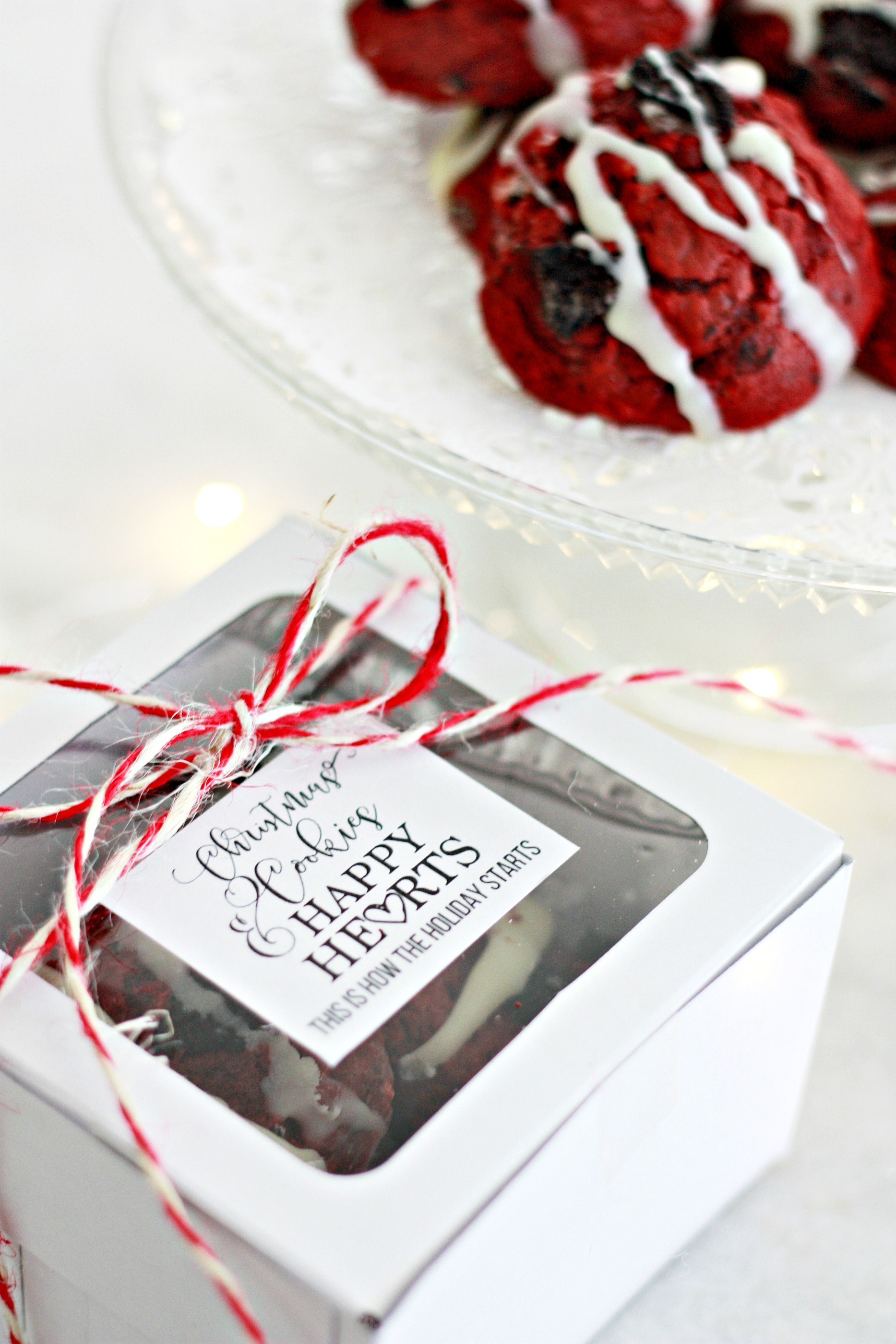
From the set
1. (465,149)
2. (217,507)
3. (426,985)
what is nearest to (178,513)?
(217,507)

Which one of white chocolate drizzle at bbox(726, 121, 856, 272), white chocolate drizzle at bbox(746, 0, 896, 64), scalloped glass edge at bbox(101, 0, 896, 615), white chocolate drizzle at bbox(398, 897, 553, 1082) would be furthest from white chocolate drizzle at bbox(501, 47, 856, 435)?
white chocolate drizzle at bbox(398, 897, 553, 1082)

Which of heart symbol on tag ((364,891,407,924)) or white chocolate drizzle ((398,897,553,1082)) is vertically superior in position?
heart symbol on tag ((364,891,407,924))

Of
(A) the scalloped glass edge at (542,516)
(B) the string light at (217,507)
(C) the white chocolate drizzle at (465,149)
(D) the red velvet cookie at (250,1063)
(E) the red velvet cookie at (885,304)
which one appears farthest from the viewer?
(B) the string light at (217,507)

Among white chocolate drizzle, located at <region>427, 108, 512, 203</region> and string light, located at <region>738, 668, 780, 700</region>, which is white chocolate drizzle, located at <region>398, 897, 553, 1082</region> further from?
white chocolate drizzle, located at <region>427, 108, 512, 203</region>

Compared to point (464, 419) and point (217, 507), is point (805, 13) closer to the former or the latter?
point (464, 419)

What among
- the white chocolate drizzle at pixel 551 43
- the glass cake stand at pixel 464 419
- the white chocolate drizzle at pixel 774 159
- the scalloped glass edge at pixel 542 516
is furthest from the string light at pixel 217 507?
the white chocolate drizzle at pixel 774 159

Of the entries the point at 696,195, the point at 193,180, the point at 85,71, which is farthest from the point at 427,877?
the point at 85,71

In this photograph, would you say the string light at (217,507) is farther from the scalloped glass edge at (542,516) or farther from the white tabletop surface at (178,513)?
the scalloped glass edge at (542,516)
